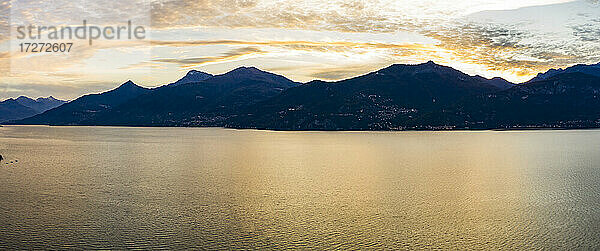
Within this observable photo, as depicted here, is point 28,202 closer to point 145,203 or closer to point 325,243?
point 145,203

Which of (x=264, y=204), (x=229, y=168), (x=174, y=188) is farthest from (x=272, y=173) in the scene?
(x=264, y=204)

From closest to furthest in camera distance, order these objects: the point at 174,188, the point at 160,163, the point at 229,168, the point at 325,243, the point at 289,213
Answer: the point at 325,243
the point at 289,213
the point at 174,188
the point at 229,168
the point at 160,163

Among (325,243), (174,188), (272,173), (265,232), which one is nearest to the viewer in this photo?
(325,243)

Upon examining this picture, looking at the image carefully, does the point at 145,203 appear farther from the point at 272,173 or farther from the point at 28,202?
the point at 272,173

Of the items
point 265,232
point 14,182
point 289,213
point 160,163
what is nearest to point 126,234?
point 265,232

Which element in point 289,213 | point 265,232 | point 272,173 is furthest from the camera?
point 272,173

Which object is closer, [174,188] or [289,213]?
[289,213]

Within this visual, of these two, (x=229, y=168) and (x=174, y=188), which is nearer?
(x=174, y=188)

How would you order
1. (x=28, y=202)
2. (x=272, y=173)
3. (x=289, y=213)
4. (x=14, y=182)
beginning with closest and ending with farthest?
(x=289, y=213) → (x=28, y=202) → (x=14, y=182) → (x=272, y=173)
